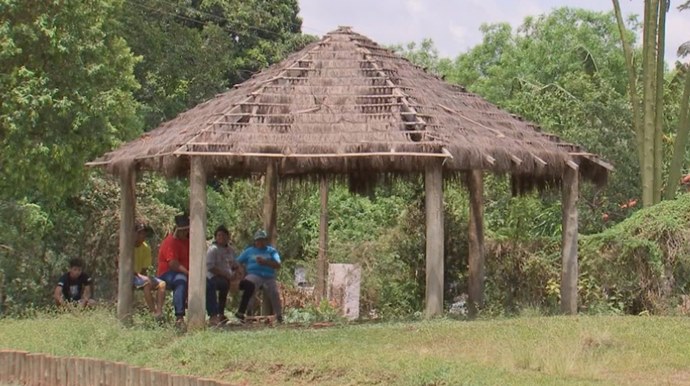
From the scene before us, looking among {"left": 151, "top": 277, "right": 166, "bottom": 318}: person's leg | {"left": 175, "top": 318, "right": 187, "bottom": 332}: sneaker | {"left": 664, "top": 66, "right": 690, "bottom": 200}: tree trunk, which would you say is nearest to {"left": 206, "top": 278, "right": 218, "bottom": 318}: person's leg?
{"left": 151, "top": 277, "right": 166, "bottom": 318}: person's leg

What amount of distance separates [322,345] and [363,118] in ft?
11.6

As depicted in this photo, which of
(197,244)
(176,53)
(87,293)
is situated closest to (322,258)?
(87,293)

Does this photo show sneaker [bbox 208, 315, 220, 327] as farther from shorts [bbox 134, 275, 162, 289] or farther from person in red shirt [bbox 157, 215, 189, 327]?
shorts [bbox 134, 275, 162, 289]

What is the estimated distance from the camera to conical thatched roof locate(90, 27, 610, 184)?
48.6 feet

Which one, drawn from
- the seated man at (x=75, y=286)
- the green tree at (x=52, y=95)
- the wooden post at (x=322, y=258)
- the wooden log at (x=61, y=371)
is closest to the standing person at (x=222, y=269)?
the seated man at (x=75, y=286)

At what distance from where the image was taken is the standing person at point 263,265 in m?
17.1

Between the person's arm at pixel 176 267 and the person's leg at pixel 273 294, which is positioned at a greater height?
the person's arm at pixel 176 267

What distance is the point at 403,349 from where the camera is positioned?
1275 cm

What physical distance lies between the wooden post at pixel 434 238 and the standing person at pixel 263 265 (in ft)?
8.62

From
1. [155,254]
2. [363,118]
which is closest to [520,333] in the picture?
[363,118]

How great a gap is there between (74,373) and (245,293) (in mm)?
5762

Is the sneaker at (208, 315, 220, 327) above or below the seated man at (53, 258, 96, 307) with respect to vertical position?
below

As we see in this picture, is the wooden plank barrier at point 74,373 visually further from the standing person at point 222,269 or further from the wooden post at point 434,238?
the wooden post at point 434,238

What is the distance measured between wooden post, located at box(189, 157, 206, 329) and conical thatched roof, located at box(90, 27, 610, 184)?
0.90ft
